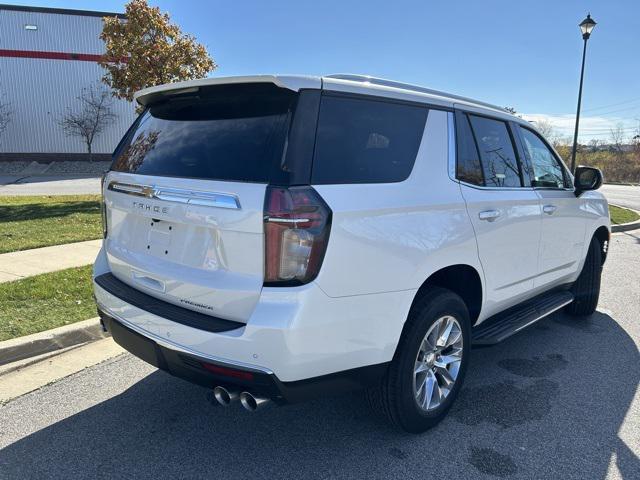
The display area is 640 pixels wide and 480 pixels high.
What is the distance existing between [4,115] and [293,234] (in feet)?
120

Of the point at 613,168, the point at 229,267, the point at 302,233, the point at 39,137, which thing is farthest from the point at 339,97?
Answer: the point at 613,168

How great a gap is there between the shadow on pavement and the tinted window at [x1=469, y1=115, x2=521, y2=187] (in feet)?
4.97

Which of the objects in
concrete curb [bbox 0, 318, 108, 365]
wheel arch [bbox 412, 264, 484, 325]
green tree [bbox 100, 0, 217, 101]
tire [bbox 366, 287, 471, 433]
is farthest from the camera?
green tree [bbox 100, 0, 217, 101]

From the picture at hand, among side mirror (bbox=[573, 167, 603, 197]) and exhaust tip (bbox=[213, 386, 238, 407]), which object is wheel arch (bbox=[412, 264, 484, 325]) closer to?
exhaust tip (bbox=[213, 386, 238, 407])

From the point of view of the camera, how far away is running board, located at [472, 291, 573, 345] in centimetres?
348

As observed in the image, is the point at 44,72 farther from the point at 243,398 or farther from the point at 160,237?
the point at 243,398

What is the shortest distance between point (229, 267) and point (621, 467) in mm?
2377

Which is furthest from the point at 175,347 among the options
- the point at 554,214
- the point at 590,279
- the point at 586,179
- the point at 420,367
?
the point at 590,279

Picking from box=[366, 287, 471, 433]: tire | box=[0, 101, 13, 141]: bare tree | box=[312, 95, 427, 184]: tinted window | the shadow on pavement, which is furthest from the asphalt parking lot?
box=[0, 101, 13, 141]: bare tree

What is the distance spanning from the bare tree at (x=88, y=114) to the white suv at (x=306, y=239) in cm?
3353

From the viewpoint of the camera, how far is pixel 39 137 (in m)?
33.0

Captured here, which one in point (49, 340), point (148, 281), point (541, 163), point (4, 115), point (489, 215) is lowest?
point (49, 340)

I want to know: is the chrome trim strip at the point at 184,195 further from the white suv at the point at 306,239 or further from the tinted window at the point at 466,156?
the tinted window at the point at 466,156

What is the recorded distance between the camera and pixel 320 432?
308 centimetres
